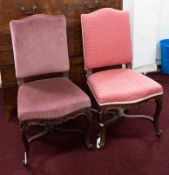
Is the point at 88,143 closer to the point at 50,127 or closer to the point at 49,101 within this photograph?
the point at 50,127

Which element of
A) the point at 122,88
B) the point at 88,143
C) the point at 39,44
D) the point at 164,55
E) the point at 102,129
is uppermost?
the point at 39,44

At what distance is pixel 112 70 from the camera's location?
2395mm

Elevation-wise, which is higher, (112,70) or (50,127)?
(112,70)

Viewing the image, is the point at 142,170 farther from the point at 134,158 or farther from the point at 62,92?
the point at 62,92

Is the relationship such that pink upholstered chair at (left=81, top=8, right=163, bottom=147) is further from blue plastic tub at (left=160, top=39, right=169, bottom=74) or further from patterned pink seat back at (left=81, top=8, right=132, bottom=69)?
blue plastic tub at (left=160, top=39, right=169, bottom=74)

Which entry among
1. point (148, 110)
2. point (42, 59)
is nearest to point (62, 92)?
point (42, 59)

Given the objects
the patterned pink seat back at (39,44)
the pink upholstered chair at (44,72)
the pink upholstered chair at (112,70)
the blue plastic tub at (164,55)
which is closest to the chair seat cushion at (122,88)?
the pink upholstered chair at (112,70)

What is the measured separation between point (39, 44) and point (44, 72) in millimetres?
223

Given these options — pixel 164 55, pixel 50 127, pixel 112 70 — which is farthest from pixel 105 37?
pixel 164 55

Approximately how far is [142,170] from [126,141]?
35cm

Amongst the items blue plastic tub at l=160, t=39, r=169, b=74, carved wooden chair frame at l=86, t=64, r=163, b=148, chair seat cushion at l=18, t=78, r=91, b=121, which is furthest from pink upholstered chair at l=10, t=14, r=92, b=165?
blue plastic tub at l=160, t=39, r=169, b=74

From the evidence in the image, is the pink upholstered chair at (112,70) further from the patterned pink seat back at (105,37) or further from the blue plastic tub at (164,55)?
the blue plastic tub at (164,55)

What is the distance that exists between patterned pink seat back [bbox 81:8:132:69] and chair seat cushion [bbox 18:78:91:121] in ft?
1.18

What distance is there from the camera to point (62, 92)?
2.03 metres
